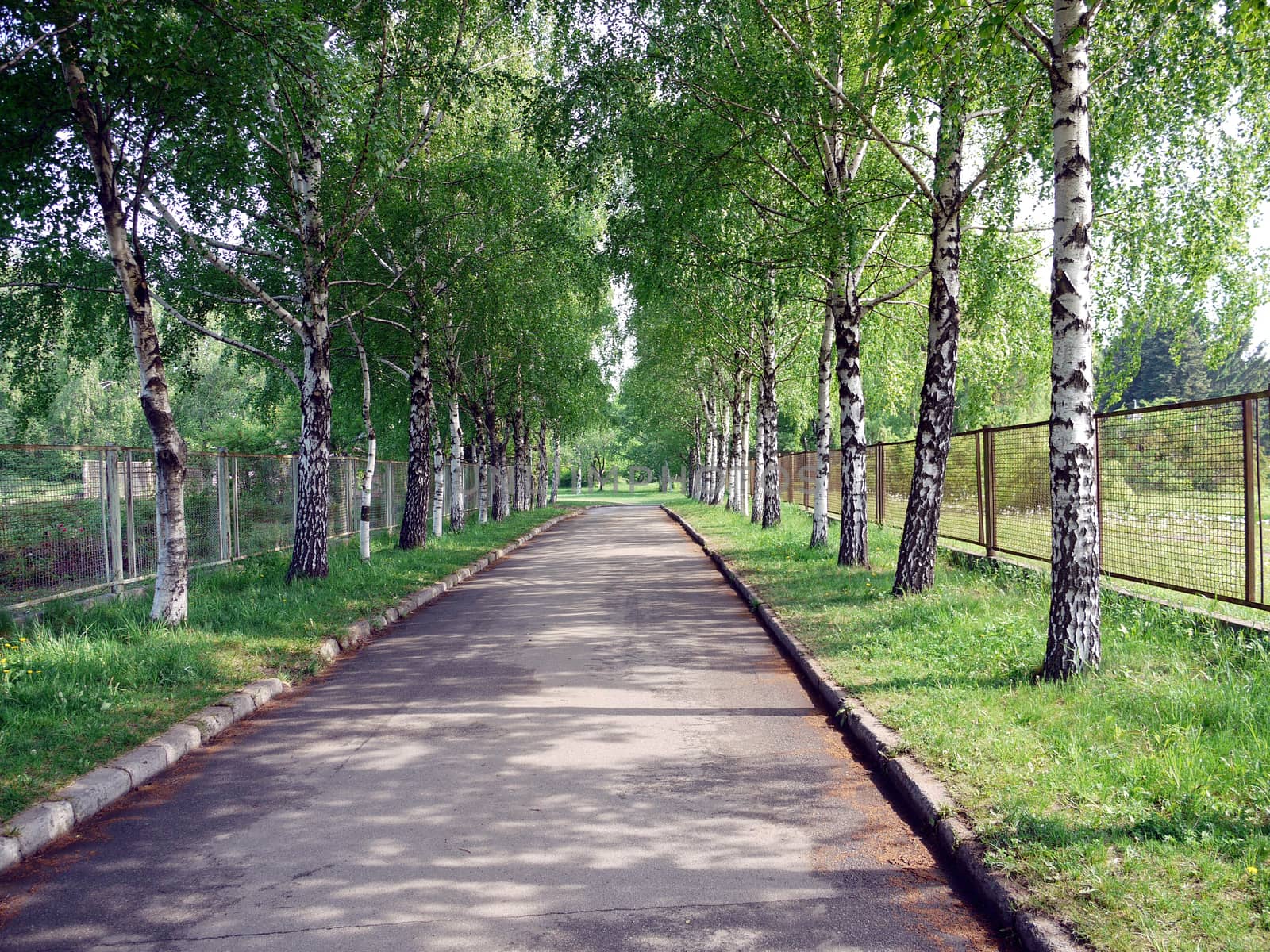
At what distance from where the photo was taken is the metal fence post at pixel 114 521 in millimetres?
10430

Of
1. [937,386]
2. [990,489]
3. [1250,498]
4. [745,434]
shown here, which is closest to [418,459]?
[990,489]

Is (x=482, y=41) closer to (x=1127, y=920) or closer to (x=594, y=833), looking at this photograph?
(x=594, y=833)

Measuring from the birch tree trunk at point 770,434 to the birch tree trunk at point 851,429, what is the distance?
8171mm

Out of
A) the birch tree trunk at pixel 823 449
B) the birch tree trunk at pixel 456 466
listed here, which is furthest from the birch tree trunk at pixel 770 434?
the birch tree trunk at pixel 456 466

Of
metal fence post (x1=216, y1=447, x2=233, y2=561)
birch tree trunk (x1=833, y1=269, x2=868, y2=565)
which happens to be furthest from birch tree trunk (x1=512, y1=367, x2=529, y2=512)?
birch tree trunk (x1=833, y1=269, x2=868, y2=565)

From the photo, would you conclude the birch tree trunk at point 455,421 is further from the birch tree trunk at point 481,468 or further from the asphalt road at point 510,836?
the asphalt road at point 510,836

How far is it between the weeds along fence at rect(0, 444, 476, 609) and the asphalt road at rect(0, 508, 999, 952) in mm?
3833

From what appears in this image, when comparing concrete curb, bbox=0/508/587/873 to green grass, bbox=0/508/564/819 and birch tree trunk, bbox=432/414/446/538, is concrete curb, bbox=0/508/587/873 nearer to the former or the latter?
green grass, bbox=0/508/564/819

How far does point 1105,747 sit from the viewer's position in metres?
4.86

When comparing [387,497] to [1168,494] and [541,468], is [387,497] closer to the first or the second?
[1168,494]

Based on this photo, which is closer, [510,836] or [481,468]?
[510,836]

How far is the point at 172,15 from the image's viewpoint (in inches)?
373

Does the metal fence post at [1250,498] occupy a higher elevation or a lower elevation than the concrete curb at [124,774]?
higher

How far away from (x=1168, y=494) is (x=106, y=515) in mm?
11103
